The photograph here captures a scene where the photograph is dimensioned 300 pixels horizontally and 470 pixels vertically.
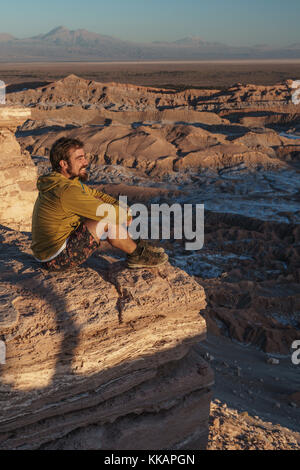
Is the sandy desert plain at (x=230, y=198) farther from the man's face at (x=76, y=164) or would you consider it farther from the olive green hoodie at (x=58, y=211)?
the man's face at (x=76, y=164)

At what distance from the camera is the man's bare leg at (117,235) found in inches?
120

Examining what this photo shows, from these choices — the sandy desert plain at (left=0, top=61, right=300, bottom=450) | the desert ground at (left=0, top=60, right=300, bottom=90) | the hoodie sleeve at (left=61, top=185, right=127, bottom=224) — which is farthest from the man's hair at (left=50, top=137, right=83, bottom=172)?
the desert ground at (left=0, top=60, right=300, bottom=90)

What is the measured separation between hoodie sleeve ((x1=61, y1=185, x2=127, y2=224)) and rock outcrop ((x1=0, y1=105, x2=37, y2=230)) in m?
2.61

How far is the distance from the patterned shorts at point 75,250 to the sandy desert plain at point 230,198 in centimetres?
196

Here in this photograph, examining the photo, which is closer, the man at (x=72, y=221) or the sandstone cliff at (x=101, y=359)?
the sandstone cliff at (x=101, y=359)

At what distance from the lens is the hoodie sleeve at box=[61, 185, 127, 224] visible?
9.84 feet

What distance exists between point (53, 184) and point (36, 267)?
64 centimetres

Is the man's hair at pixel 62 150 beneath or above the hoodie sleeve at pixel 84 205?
above

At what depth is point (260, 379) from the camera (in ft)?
18.5

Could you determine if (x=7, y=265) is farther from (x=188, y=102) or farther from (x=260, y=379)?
(x=188, y=102)

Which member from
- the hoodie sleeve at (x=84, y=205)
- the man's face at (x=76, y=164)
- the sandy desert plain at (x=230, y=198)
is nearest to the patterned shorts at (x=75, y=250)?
the hoodie sleeve at (x=84, y=205)

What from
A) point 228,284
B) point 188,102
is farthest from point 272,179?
point 188,102

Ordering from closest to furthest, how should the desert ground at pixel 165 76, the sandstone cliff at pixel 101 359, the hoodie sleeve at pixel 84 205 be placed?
the sandstone cliff at pixel 101 359 < the hoodie sleeve at pixel 84 205 < the desert ground at pixel 165 76

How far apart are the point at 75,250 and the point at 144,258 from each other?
51cm
